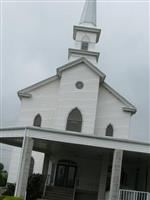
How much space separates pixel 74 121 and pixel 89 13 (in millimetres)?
14819

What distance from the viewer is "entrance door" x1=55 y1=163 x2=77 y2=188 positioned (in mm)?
32094

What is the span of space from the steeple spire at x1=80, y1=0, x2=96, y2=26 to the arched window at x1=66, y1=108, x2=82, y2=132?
12.6m

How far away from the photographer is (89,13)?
141 ft

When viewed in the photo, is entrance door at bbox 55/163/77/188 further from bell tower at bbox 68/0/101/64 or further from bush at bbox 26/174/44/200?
bell tower at bbox 68/0/101/64

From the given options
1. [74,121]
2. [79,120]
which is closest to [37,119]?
[74,121]

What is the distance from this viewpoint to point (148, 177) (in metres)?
30.4

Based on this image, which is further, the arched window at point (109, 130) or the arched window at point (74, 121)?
the arched window at point (109, 130)

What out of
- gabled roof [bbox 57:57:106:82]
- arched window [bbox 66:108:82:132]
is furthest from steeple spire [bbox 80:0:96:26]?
arched window [bbox 66:108:82:132]

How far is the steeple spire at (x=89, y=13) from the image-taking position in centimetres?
Answer: 4209

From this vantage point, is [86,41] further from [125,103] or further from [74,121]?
[74,121]

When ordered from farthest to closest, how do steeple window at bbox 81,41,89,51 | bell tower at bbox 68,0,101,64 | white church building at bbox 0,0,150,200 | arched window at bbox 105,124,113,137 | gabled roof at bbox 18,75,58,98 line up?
steeple window at bbox 81,41,89,51, bell tower at bbox 68,0,101,64, gabled roof at bbox 18,75,58,98, arched window at bbox 105,124,113,137, white church building at bbox 0,0,150,200

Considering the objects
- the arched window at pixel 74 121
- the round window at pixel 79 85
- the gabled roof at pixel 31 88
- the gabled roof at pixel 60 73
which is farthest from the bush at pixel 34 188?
the round window at pixel 79 85

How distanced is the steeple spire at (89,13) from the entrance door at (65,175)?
624 inches

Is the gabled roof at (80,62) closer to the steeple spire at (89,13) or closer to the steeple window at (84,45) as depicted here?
the steeple window at (84,45)
